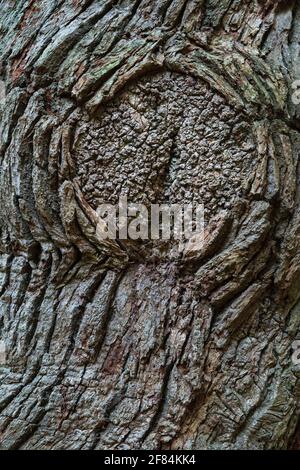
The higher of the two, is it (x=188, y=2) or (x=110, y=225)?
(x=188, y=2)

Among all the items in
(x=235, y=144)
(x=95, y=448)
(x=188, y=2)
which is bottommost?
(x=95, y=448)

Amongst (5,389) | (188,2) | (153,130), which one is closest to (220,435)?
(5,389)

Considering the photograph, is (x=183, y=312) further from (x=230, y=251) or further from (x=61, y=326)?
(x=61, y=326)

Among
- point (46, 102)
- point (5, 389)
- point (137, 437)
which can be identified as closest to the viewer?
point (137, 437)

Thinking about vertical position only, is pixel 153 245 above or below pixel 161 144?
below
